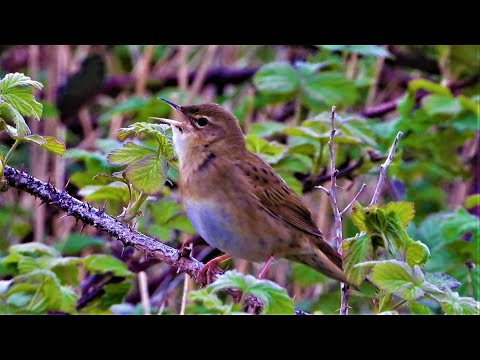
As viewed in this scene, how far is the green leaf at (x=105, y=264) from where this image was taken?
3.30m

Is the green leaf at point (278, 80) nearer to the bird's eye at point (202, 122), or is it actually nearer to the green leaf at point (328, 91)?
the green leaf at point (328, 91)

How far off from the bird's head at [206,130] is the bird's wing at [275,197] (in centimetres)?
11

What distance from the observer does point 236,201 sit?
9.84ft

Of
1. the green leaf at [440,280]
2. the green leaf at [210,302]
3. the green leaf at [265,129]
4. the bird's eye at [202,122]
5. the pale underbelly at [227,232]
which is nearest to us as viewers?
the green leaf at [210,302]

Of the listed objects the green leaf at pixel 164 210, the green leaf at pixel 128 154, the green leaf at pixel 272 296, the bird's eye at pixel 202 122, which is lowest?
the green leaf at pixel 164 210

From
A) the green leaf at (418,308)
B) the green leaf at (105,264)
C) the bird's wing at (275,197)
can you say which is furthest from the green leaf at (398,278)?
the green leaf at (105,264)

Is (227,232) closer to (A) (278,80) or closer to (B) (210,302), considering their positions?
(B) (210,302)

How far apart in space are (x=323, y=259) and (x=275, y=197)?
1.11 ft

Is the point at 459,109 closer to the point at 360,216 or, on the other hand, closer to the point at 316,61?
the point at 316,61

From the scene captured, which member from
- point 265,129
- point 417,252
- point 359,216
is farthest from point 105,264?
point 417,252

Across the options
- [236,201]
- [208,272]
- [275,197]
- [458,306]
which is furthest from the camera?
[275,197]

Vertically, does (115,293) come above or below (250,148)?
below

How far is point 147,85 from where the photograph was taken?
597cm

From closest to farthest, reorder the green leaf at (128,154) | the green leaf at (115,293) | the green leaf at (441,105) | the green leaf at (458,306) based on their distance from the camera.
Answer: the green leaf at (458,306) < the green leaf at (128,154) < the green leaf at (115,293) < the green leaf at (441,105)
